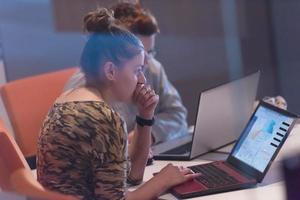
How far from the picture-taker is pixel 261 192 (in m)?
1.56

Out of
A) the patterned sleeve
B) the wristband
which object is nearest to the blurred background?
the wristband

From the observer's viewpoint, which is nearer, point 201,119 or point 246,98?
point 201,119

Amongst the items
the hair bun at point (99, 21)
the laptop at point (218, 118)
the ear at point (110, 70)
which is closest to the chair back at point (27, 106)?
the laptop at point (218, 118)

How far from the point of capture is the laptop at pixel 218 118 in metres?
1.91

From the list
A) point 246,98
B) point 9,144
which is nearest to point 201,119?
point 246,98

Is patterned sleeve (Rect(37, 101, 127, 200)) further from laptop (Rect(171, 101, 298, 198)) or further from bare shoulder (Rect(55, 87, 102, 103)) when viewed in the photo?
laptop (Rect(171, 101, 298, 198))

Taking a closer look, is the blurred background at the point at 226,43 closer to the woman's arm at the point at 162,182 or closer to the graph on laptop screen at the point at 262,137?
the graph on laptop screen at the point at 262,137

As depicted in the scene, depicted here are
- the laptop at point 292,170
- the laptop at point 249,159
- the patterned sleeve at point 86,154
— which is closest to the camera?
the laptop at point 292,170

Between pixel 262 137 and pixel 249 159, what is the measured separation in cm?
8

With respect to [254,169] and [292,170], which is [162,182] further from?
[292,170]

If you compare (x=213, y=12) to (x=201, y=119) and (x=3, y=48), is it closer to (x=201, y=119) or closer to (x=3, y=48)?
(x=3, y=48)

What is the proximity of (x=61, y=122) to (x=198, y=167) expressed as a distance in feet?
1.59

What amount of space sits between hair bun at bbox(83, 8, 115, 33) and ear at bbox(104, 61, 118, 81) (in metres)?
0.13

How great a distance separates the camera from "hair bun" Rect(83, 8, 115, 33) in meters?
1.71
